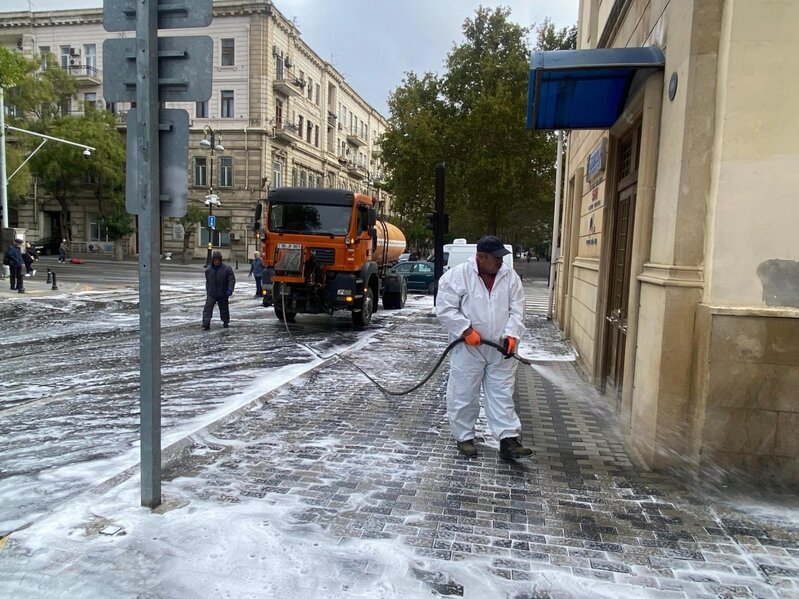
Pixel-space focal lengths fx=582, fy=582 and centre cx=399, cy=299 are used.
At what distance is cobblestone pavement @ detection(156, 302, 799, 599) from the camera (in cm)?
Result: 304

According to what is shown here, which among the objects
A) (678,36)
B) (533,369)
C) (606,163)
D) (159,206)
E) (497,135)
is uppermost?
(497,135)

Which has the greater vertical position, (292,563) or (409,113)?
(409,113)

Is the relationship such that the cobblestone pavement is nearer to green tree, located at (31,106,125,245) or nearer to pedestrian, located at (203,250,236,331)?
pedestrian, located at (203,250,236,331)

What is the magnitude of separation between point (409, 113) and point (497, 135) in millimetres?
5239

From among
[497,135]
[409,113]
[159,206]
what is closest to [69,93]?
[409,113]

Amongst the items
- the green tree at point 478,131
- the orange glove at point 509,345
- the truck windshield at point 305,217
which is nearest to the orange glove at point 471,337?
the orange glove at point 509,345

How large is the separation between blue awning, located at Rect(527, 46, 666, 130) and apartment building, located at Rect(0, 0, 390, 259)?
110 ft

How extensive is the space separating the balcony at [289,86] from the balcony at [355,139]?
45.9 feet

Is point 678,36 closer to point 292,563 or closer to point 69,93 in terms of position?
point 292,563

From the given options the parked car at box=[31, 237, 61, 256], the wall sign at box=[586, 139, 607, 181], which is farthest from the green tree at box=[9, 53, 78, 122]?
the wall sign at box=[586, 139, 607, 181]

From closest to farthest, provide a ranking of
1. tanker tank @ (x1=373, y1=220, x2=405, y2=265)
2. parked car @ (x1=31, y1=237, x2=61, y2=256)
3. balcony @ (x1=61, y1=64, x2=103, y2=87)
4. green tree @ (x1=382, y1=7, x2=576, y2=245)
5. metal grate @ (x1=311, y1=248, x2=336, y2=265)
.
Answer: metal grate @ (x1=311, y1=248, x2=336, y2=265) → tanker tank @ (x1=373, y1=220, x2=405, y2=265) → green tree @ (x1=382, y1=7, x2=576, y2=245) → parked car @ (x1=31, y1=237, x2=61, y2=256) → balcony @ (x1=61, y1=64, x2=103, y2=87)

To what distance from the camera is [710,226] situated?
4.00 metres

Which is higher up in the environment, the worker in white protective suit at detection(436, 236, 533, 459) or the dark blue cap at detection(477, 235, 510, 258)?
the dark blue cap at detection(477, 235, 510, 258)

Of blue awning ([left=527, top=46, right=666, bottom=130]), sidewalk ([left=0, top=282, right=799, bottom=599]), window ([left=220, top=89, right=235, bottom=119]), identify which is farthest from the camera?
window ([left=220, top=89, right=235, bottom=119])
